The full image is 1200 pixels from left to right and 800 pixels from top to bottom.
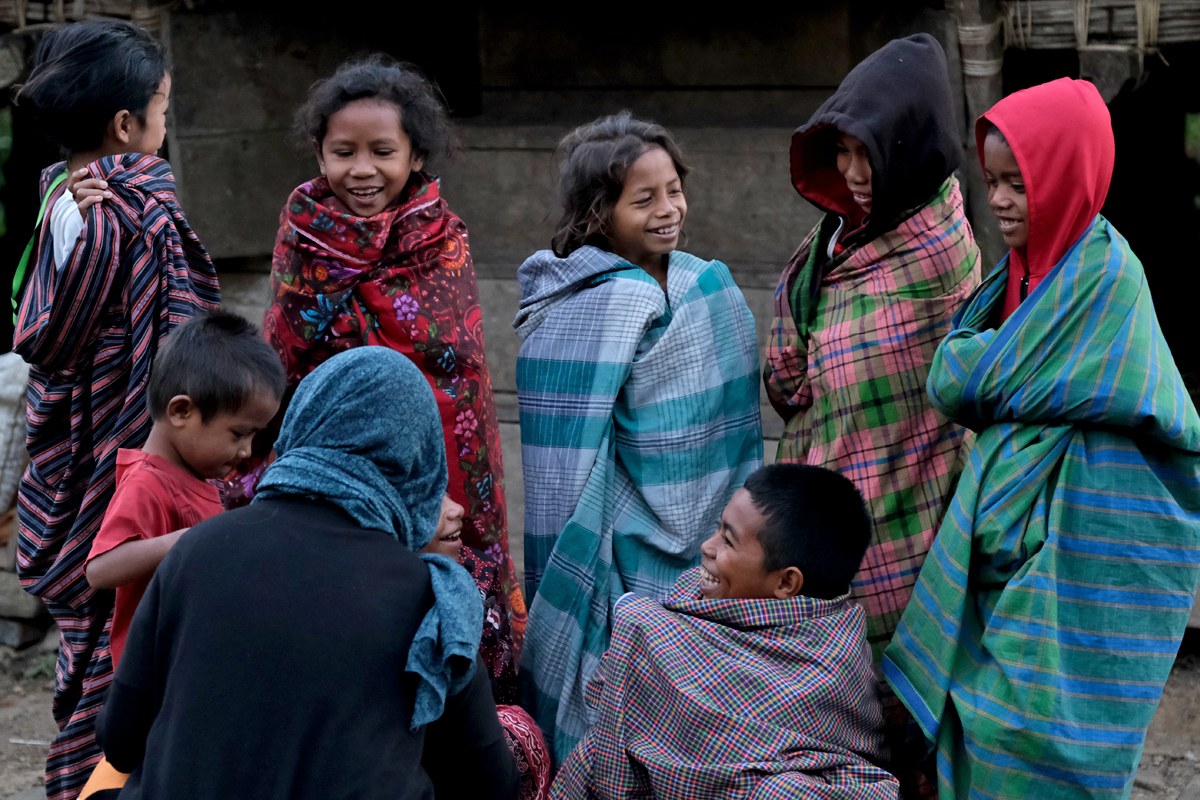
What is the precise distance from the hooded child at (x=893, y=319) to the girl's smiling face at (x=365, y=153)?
1.02 m

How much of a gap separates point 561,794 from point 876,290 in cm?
118

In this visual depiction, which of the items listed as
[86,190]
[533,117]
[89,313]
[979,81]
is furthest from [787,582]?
[533,117]

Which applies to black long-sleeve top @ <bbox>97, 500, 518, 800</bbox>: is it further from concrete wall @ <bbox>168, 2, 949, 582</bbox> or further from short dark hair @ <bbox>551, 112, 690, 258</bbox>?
concrete wall @ <bbox>168, 2, 949, 582</bbox>

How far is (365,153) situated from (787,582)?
1422 millimetres

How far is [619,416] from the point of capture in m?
2.63

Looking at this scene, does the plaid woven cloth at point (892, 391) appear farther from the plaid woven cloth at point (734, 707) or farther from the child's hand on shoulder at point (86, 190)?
the child's hand on shoulder at point (86, 190)

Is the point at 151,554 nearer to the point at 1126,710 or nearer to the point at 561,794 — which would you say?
the point at 561,794

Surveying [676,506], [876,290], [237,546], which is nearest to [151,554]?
[237,546]

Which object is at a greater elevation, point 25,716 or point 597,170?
point 597,170

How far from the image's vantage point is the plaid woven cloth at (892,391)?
2396 mm

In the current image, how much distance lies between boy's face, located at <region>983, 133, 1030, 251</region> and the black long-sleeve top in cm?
129

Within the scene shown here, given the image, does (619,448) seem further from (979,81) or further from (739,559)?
(979,81)

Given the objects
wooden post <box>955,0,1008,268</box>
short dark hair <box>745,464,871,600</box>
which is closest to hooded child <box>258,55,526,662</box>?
short dark hair <box>745,464,871,600</box>

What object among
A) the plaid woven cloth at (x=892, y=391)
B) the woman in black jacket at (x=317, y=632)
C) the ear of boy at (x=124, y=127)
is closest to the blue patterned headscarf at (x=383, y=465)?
the woman in black jacket at (x=317, y=632)
